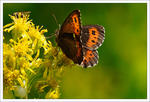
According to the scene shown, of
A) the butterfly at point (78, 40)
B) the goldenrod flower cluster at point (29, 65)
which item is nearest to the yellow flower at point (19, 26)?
the goldenrod flower cluster at point (29, 65)

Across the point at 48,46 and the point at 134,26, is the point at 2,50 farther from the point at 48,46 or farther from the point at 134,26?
the point at 134,26

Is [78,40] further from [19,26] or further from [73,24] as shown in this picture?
[19,26]

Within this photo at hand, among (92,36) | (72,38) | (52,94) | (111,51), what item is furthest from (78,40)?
(111,51)

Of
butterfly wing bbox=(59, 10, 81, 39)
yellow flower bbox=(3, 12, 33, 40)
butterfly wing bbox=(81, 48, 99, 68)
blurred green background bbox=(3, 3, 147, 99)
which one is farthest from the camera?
blurred green background bbox=(3, 3, 147, 99)

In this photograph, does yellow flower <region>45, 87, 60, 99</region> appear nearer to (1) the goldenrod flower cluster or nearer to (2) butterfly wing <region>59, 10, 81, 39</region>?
(1) the goldenrod flower cluster

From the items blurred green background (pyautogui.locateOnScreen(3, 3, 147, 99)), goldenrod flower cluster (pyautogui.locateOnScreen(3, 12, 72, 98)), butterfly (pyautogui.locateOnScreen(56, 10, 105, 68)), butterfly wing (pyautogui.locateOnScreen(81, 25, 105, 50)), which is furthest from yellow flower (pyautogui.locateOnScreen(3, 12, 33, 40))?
blurred green background (pyautogui.locateOnScreen(3, 3, 147, 99))

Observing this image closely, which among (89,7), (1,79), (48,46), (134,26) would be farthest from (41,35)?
(134,26)
